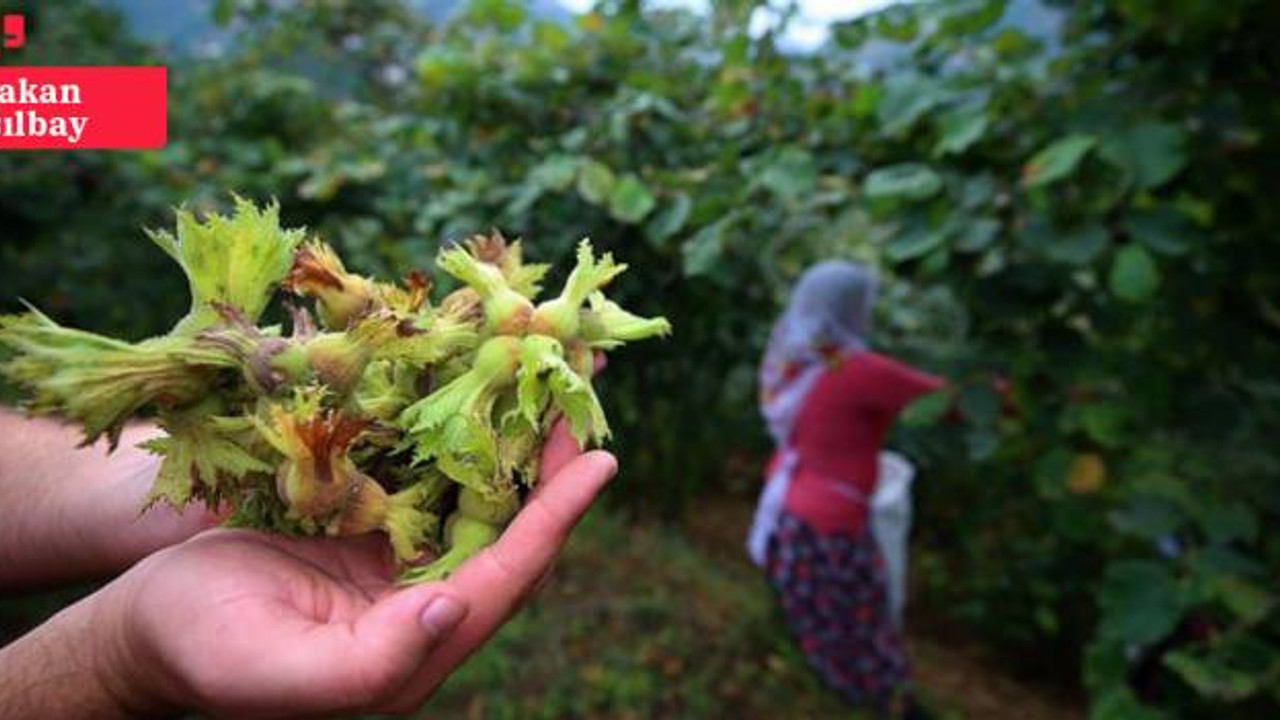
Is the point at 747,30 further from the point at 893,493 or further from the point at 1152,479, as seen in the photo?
the point at 893,493

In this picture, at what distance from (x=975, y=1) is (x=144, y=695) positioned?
174 centimetres

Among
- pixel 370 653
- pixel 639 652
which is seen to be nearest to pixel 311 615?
pixel 370 653

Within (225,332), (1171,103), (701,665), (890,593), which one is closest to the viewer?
(225,332)

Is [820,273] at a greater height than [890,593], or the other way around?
[820,273]

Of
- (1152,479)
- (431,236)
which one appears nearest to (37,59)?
(431,236)

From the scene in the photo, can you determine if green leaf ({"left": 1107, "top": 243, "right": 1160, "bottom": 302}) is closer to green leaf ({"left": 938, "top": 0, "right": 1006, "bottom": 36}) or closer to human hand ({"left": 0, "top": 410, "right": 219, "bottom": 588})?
green leaf ({"left": 938, "top": 0, "right": 1006, "bottom": 36})

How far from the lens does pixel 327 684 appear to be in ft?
2.34

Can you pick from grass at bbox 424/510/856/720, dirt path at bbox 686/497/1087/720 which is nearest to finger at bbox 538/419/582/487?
grass at bbox 424/510/856/720

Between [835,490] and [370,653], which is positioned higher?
[370,653]

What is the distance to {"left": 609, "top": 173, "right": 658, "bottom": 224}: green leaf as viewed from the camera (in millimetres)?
1799

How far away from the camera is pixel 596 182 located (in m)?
1.89

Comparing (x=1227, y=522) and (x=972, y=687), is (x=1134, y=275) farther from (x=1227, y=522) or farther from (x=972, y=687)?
(x=972, y=687)

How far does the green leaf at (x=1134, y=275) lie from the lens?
1599mm

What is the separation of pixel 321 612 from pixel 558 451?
28cm
